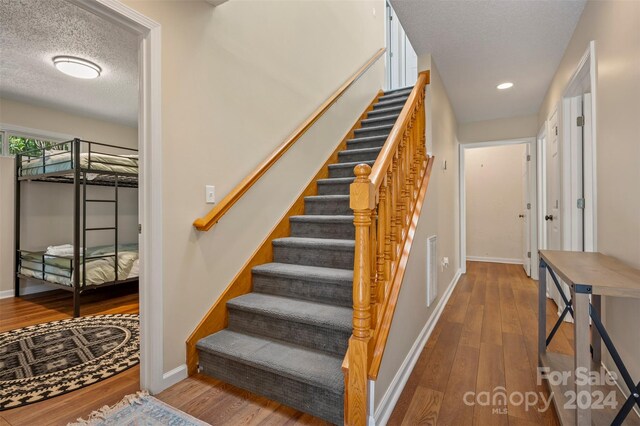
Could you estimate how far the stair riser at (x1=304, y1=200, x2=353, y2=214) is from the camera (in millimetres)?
2771

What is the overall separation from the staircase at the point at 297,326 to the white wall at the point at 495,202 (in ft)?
14.7

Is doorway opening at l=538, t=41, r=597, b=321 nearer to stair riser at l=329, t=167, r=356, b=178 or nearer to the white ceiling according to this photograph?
the white ceiling

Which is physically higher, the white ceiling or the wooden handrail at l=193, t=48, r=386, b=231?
the white ceiling

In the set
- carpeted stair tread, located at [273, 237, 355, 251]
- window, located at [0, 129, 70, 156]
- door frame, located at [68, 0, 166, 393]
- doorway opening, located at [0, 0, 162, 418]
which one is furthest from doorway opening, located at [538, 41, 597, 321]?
window, located at [0, 129, 70, 156]

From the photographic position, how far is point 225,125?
7.01 ft

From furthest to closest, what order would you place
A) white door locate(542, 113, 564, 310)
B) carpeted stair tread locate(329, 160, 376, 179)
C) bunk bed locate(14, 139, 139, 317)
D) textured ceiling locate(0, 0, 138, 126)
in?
carpeted stair tread locate(329, 160, 376, 179)
bunk bed locate(14, 139, 139, 317)
white door locate(542, 113, 564, 310)
textured ceiling locate(0, 0, 138, 126)

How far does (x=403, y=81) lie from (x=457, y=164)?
246 centimetres

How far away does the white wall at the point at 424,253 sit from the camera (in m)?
1.60

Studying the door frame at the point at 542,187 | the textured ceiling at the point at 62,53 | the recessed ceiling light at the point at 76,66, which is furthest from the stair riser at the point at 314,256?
the door frame at the point at 542,187

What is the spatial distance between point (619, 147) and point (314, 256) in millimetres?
1913

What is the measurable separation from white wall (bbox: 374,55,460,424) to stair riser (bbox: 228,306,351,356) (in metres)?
0.29

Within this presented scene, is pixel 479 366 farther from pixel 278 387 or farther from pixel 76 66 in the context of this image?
pixel 76 66

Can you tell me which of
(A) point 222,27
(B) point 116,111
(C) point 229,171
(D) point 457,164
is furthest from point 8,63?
(D) point 457,164

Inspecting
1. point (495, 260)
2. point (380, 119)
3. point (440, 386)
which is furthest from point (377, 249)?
point (495, 260)
